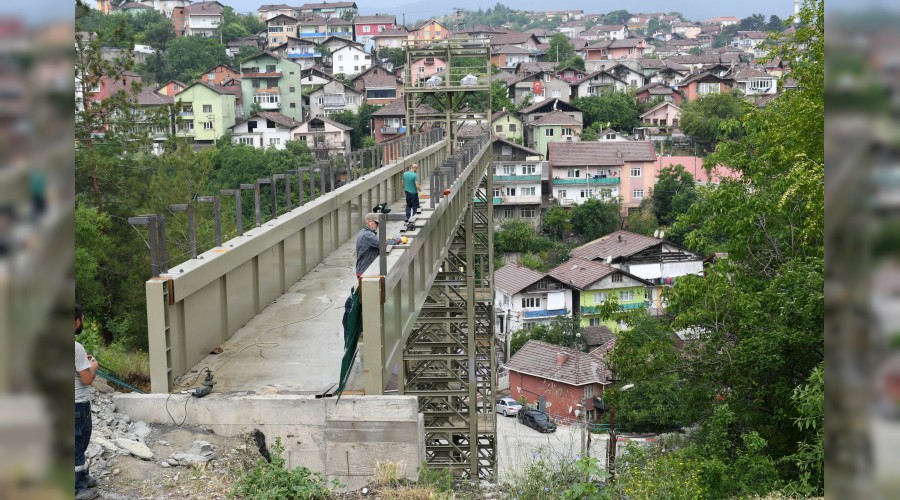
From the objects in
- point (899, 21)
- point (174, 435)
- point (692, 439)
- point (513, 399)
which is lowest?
point (513, 399)

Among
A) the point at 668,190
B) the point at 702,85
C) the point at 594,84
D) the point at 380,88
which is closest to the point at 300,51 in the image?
the point at 380,88

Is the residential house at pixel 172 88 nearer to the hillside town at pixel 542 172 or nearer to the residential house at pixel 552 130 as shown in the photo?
the hillside town at pixel 542 172

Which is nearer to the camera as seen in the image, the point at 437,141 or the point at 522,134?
the point at 437,141

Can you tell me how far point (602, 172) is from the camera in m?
97.1

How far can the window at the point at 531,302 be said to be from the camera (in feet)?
239

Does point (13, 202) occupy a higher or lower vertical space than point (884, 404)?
higher

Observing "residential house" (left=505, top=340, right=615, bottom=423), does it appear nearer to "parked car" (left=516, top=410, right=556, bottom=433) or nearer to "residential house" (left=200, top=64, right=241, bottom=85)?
"parked car" (left=516, top=410, right=556, bottom=433)

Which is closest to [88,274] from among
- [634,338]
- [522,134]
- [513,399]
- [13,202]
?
[634,338]

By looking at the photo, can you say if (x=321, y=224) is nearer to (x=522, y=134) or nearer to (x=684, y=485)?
(x=684, y=485)

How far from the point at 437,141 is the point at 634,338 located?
20.7 m

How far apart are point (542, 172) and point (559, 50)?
313ft

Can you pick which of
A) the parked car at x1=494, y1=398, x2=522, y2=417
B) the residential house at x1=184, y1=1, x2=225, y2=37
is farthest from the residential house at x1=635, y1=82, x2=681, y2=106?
the residential house at x1=184, y1=1, x2=225, y2=37

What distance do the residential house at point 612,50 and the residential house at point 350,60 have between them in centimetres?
4476

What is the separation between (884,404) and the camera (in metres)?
0.74
